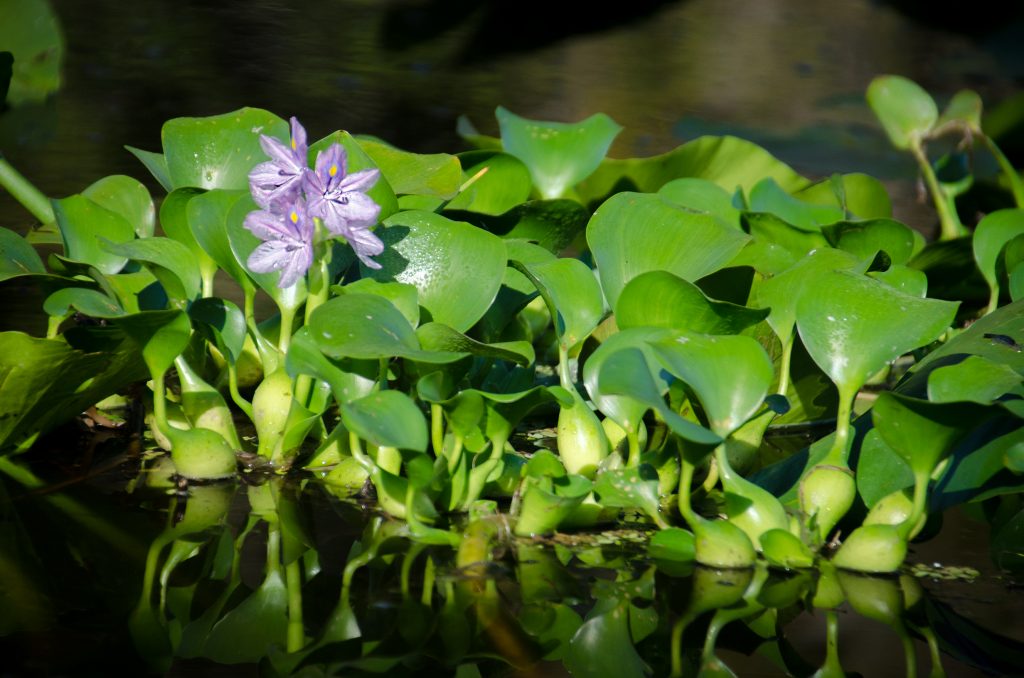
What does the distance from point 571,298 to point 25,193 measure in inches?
29.0

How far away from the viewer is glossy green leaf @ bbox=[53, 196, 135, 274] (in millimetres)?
1286

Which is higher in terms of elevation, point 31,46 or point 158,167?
point 158,167

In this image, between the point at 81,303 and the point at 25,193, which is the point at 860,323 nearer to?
the point at 81,303

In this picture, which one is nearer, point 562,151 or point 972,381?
point 972,381

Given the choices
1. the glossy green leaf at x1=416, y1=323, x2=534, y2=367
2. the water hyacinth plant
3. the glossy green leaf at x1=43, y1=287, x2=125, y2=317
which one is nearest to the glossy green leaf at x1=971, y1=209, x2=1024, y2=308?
the water hyacinth plant

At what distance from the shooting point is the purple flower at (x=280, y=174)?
3.59ft

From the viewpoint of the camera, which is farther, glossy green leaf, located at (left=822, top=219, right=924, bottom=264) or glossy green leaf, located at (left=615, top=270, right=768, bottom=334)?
glossy green leaf, located at (left=822, top=219, right=924, bottom=264)

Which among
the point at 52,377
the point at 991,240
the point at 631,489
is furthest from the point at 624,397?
the point at 991,240

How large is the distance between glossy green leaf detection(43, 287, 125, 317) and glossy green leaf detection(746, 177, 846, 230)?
905 millimetres

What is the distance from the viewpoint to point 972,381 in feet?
3.38

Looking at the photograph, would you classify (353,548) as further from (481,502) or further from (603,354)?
(603,354)

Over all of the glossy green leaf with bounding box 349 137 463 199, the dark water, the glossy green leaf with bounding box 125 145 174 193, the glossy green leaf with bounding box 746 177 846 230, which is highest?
the glossy green leaf with bounding box 349 137 463 199

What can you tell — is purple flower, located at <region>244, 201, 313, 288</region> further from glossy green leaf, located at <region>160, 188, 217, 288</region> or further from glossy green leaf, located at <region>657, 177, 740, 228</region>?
glossy green leaf, located at <region>657, 177, 740, 228</region>

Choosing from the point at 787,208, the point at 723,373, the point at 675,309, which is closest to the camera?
the point at 723,373
